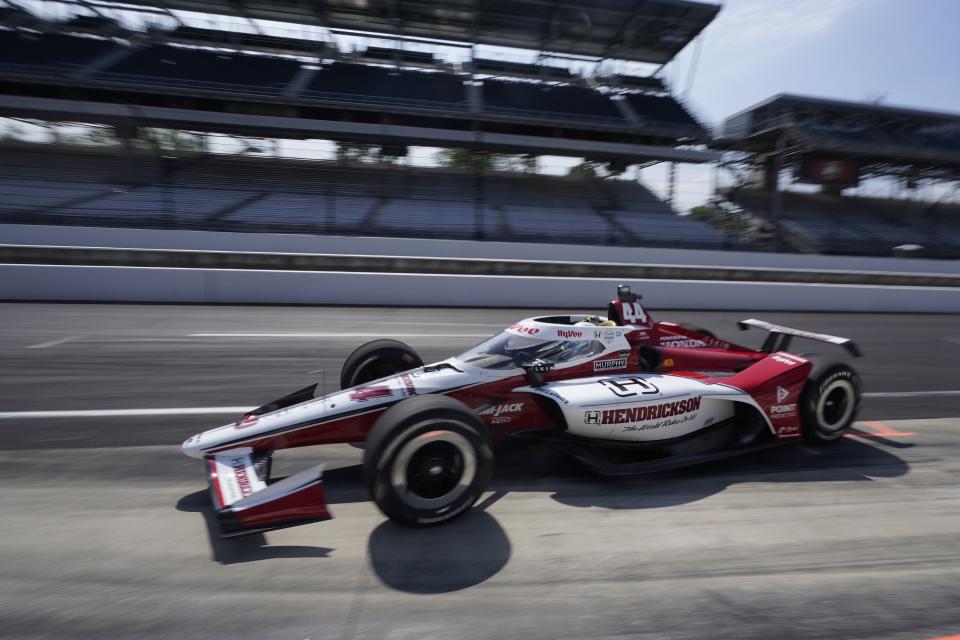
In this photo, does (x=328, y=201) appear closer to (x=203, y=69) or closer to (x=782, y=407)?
(x=203, y=69)

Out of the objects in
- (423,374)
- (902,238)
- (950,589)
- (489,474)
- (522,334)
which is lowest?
(950,589)

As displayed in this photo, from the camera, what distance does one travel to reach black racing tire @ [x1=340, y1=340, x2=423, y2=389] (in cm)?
442

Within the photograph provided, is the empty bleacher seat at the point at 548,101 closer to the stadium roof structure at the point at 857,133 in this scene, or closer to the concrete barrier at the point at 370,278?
the stadium roof structure at the point at 857,133

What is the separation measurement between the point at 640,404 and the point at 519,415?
85 centimetres

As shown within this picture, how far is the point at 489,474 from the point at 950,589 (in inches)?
96.7

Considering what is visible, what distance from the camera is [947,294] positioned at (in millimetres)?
14555

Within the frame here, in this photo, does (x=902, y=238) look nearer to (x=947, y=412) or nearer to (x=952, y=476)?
(x=947, y=412)

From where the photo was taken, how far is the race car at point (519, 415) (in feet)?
9.69

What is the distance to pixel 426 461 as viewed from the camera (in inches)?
121

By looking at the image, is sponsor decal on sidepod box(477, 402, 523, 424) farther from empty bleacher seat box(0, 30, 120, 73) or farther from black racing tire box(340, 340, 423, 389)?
empty bleacher seat box(0, 30, 120, 73)

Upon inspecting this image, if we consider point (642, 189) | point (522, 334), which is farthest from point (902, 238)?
point (522, 334)

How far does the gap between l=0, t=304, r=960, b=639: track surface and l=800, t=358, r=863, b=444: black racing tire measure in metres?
0.20

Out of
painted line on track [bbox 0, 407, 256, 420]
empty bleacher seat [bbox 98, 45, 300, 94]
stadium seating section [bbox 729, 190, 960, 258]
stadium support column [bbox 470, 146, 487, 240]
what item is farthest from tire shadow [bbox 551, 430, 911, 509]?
stadium seating section [bbox 729, 190, 960, 258]

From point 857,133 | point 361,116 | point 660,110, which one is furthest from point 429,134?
point 857,133
